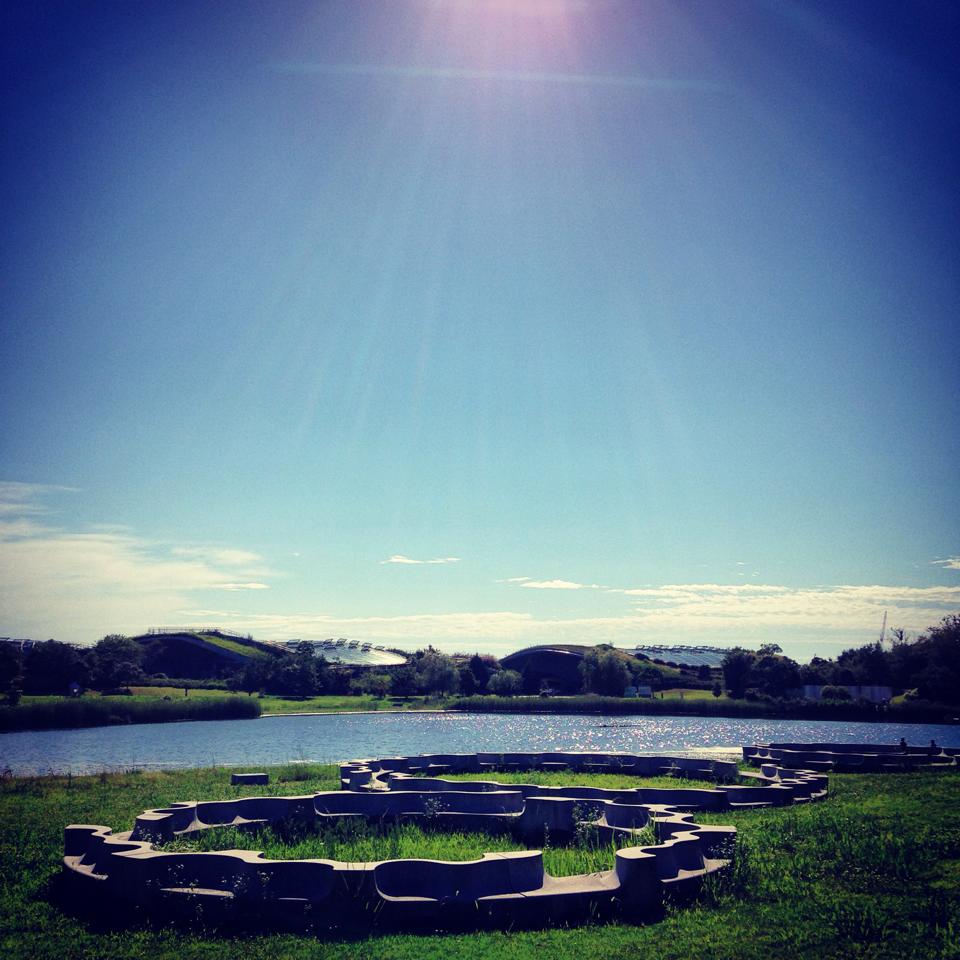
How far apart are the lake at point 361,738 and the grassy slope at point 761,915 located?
28.0 m

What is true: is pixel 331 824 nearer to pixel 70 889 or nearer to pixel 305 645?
pixel 70 889

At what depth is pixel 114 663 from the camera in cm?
10250

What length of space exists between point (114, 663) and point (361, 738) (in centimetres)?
5387

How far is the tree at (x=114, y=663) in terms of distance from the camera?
326 feet

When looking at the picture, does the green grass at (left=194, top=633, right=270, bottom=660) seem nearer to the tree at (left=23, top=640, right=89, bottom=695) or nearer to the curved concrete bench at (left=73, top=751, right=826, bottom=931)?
the tree at (left=23, top=640, right=89, bottom=695)

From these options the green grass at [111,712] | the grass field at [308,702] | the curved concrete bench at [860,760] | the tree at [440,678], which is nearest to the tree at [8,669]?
the green grass at [111,712]

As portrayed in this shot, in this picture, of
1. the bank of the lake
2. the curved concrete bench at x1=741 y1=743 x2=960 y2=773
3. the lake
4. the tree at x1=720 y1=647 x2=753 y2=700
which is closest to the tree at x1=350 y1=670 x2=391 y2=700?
the bank of the lake

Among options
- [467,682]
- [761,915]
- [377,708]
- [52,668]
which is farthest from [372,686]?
[761,915]

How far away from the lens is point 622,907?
11.6m

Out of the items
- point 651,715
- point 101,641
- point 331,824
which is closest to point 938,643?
point 651,715

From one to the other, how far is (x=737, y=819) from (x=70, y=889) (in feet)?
46.4

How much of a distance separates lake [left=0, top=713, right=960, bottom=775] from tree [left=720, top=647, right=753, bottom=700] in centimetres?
1459

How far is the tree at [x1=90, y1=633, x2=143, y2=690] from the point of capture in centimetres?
9931

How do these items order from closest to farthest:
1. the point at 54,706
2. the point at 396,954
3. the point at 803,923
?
the point at 396,954 < the point at 803,923 < the point at 54,706
